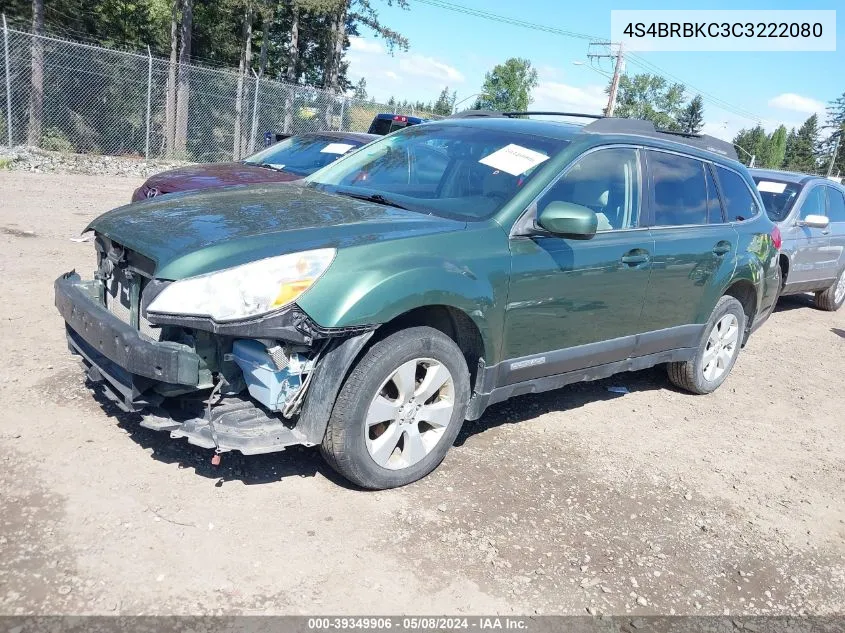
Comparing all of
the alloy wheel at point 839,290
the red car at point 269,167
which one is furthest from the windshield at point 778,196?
the red car at point 269,167

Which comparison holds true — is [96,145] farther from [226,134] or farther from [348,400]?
[348,400]

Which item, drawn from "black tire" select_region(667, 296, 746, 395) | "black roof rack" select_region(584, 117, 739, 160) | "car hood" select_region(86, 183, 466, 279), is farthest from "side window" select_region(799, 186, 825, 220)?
"car hood" select_region(86, 183, 466, 279)

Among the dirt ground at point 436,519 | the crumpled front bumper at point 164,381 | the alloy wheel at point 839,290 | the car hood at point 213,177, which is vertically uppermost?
the car hood at point 213,177

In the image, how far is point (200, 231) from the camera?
332 centimetres

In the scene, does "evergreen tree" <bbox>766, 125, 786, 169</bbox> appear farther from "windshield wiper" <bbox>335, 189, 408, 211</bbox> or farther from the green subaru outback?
"windshield wiper" <bbox>335, 189, 408, 211</bbox>

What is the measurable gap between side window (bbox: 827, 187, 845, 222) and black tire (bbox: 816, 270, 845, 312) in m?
0.81

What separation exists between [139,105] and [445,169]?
55.6ft

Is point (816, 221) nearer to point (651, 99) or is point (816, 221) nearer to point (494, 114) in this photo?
point (494, 114)

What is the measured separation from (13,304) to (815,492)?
5865mm

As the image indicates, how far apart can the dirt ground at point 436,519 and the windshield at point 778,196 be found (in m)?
4.37

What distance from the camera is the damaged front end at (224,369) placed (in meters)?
3.02

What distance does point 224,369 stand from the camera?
3.17 metres

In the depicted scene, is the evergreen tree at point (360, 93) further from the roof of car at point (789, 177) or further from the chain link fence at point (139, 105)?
the roof of car at point (789, 177)

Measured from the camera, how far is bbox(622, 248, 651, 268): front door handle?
4.38m
